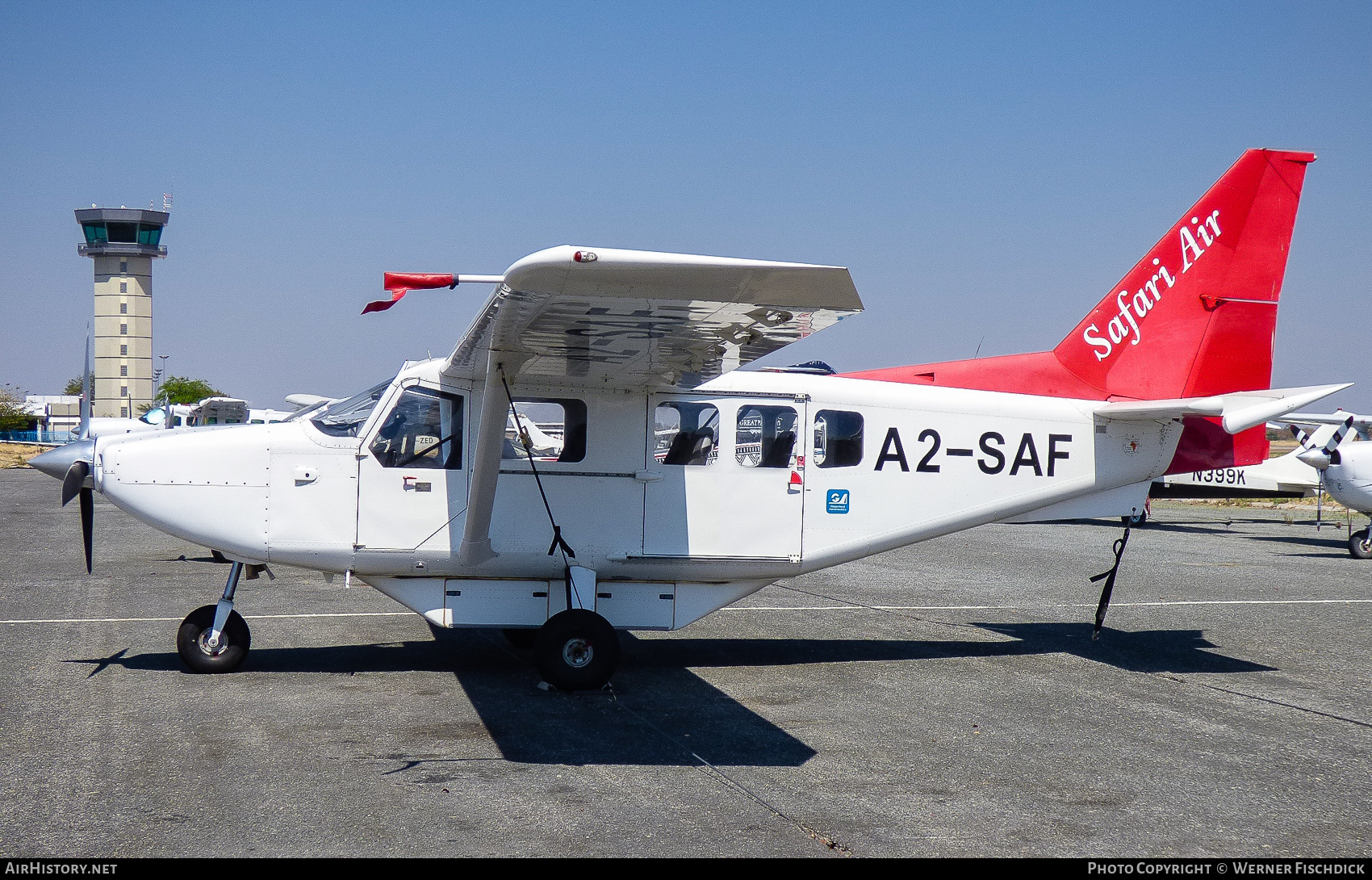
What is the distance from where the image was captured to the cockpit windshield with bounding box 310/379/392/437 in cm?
757

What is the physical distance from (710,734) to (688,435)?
257 centimetres

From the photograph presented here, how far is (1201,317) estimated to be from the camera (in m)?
9.04

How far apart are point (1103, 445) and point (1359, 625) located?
4.43m

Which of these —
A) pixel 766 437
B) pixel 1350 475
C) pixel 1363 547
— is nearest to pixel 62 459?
pixel 766 437

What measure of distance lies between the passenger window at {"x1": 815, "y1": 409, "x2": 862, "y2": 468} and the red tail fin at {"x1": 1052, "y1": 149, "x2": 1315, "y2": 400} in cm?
227

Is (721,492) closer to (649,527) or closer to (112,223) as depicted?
(649,527)

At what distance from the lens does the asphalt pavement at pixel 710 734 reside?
14.9ft

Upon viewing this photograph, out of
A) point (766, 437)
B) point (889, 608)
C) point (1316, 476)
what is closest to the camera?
point (766, 437)

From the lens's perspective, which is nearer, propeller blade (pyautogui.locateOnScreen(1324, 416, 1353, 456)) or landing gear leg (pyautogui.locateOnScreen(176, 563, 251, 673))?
landing gear leg (pyautogui.locateOnScreen(176, 563, 251, 673))

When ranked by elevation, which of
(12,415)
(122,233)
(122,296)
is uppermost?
(122,233)

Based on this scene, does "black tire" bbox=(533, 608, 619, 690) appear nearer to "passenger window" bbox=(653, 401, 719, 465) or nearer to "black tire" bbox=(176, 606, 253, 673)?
"passenger window" bbox=(653, 401, 719, 465)

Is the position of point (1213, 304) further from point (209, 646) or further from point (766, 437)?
point (209, 646)

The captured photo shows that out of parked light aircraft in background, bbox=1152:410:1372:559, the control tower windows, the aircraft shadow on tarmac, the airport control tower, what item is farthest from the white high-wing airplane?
the control tower windows
